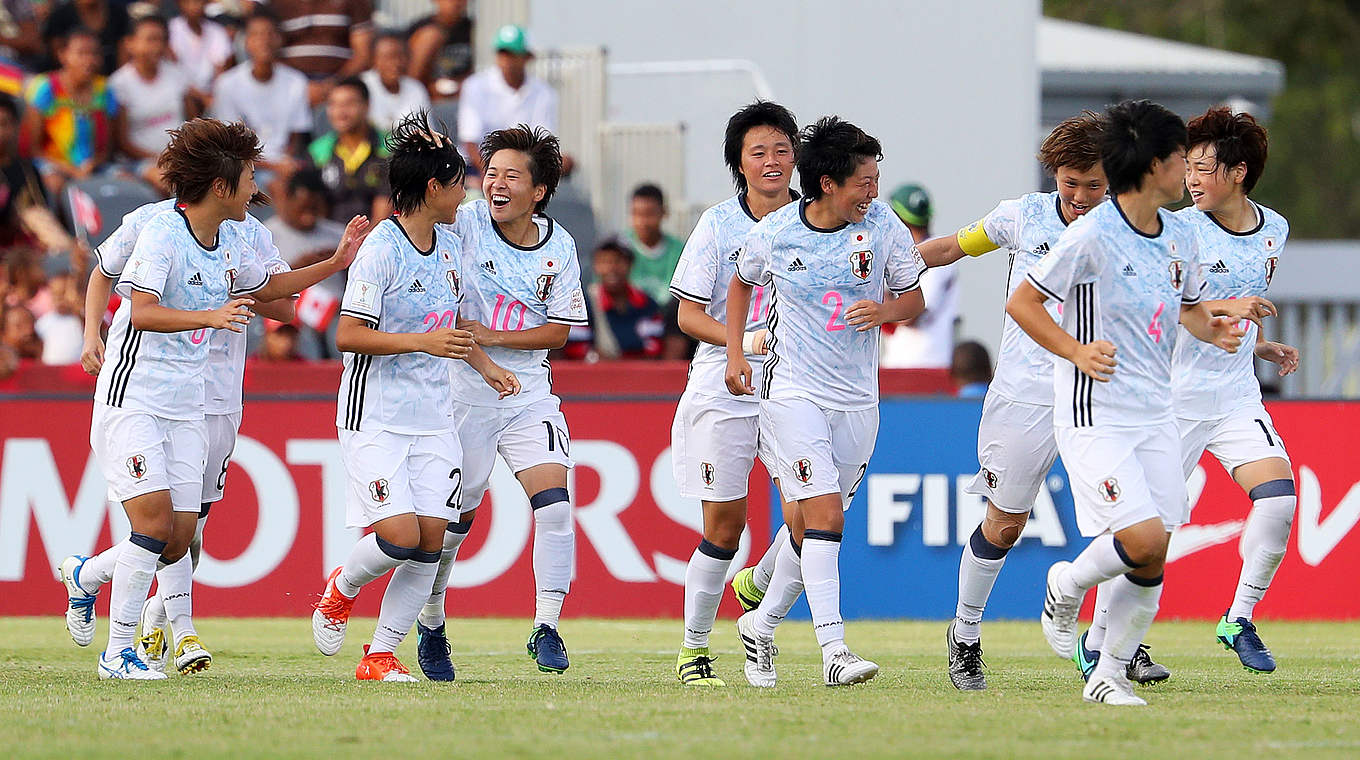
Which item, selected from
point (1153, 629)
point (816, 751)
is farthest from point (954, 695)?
point (1153, 629)

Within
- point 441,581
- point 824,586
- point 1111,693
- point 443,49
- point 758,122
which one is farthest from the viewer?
point 443,49

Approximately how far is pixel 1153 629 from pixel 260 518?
18.6ft

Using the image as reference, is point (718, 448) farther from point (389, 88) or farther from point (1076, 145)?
point (389, 88)

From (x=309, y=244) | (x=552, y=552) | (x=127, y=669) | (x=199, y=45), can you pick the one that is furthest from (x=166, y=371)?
(x=199, y=45)

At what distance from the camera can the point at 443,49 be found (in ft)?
57.7

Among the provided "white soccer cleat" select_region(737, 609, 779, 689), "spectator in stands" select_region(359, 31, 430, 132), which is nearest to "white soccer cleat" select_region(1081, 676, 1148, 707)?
"white soccer cleat" select_region(737, 609, 779, 689)

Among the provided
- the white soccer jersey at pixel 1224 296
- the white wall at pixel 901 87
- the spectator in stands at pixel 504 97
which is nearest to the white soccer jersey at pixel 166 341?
the white soccer jersey at pixel 1224 296

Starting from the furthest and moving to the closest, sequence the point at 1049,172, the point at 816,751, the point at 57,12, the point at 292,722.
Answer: the point at 57,12
the point at 1049,172
the point at 292,722
the point at 816,751

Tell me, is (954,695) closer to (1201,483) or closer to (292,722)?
(292,722)

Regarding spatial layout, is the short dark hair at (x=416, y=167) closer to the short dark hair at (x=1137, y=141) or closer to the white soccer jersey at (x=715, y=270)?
A: the white soccer jersey at (x=715, y=270)

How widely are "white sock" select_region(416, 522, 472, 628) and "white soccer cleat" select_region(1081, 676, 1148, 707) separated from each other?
113 inches

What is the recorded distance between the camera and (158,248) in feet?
25.5

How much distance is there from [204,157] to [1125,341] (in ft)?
12.7

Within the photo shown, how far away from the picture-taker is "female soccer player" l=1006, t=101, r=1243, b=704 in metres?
6.68
